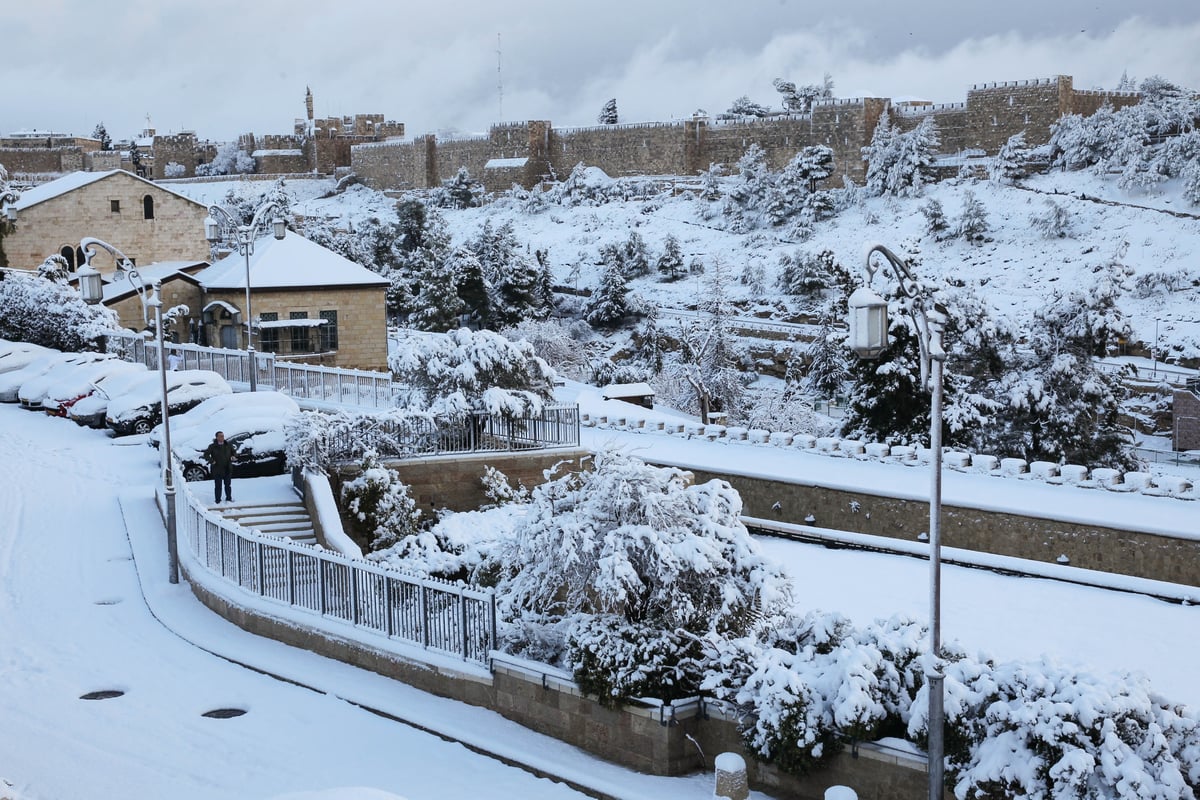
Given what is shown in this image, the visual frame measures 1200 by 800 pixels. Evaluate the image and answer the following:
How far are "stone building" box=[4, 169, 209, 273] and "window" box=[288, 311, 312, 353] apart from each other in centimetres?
1020

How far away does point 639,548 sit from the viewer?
10.0m

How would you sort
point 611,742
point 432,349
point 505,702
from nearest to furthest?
point 611,742
point 505,702
point 432,349

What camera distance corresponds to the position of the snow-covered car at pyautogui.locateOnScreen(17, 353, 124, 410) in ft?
82.3

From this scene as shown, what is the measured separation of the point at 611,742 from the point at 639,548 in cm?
155

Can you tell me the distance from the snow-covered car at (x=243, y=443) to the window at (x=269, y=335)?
968 centimetres

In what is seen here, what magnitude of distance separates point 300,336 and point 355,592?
1843 cm

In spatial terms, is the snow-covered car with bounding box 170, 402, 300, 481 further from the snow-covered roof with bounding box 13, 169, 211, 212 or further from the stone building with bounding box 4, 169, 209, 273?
the snow-covered roof with bounding box 13, 169, 211, 212

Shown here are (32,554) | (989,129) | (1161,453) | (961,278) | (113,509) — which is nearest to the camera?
(32,554)

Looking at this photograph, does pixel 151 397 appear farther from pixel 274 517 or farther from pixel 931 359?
pixel 931 359

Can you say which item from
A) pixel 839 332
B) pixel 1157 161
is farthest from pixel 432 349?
pixel 1157 161

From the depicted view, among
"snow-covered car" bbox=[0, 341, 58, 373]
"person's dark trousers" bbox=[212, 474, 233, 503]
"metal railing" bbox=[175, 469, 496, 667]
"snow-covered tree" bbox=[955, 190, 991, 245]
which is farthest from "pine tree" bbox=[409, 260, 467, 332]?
"metal railing" bbox=[175, 469, 496, 667]

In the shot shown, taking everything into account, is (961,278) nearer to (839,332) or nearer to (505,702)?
(839,332)

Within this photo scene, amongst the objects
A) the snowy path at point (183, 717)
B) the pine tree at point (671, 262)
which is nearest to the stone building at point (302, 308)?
the snowy path at point (183, 717)

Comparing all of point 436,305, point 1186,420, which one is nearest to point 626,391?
point 1186,420
